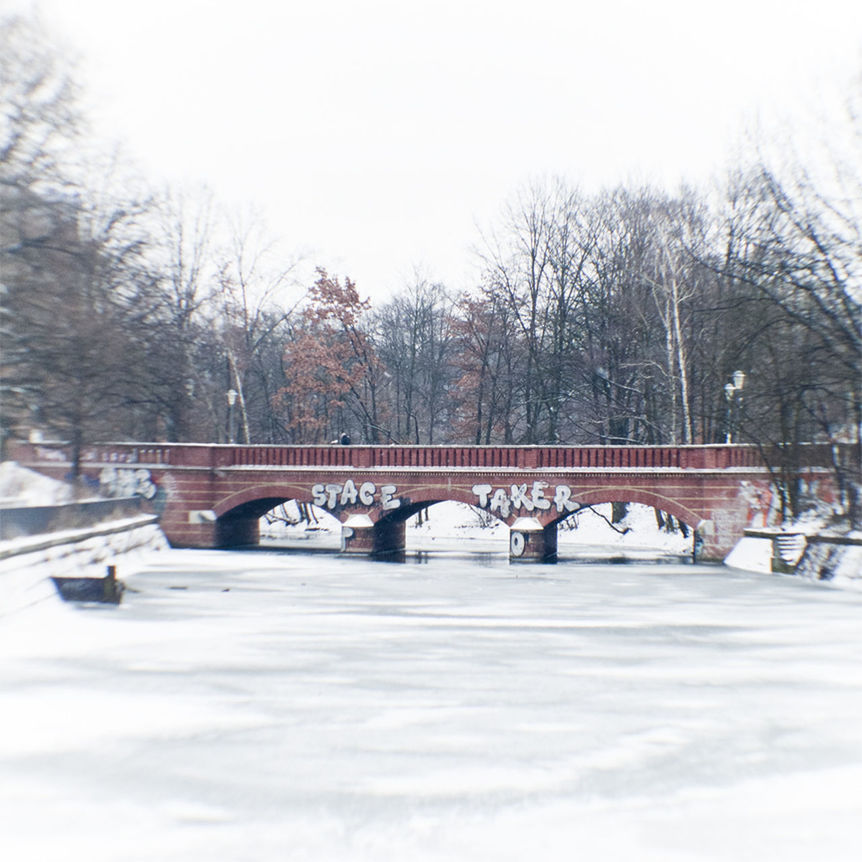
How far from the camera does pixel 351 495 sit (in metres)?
29.5

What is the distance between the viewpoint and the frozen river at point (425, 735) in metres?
5.68

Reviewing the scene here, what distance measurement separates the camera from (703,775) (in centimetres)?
686

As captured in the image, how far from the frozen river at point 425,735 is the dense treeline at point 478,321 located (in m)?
5.93

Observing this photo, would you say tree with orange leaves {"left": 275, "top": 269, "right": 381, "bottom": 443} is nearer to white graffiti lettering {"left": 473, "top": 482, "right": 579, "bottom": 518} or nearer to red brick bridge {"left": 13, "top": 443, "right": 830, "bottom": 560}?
red brick bridge {"left": 13, "top": 443, "right": 830, "bottom": 560}

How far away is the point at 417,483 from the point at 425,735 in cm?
2128

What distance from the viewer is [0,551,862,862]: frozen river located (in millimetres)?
5676

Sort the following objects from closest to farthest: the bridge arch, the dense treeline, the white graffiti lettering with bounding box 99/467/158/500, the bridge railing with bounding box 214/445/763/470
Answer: the dense treeline → the bridge railing with bounding box 214/445/763/470 → the bridge arch → the white graffiti lettering with bounding box 99/467/158/500

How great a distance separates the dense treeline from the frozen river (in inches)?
234

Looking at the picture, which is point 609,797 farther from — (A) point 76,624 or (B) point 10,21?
(B) point 10,21

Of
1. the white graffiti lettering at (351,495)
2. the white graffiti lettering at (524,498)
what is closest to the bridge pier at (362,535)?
the white graffiti lettering at (351,495)

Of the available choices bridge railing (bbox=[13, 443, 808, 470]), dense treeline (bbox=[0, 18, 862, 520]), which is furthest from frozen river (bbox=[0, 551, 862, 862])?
bridge railing (bbox=[13, 443, 808, 470])

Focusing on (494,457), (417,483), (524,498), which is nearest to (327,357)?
(417,483)

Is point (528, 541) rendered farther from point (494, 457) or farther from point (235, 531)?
point (235, 531)

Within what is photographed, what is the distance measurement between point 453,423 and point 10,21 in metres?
29.3
